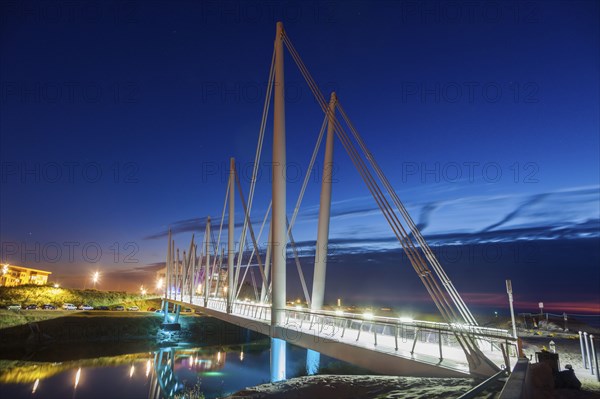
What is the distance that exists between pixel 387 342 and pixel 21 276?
351ft

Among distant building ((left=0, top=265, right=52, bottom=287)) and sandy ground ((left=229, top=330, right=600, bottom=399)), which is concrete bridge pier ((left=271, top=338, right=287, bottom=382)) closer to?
sandy ground ((left=229, top=330, right=600, bottom=399))

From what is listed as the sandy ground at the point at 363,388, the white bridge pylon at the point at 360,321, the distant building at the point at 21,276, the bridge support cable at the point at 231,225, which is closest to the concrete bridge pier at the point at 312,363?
the white bridge pylon at the point at 360,321

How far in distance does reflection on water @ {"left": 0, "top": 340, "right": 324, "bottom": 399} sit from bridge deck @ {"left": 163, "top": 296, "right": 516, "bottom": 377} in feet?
37.4

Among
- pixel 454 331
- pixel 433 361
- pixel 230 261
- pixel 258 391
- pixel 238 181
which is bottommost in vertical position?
pixel 258 391

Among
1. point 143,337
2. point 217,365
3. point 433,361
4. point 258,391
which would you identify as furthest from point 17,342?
point 433,361

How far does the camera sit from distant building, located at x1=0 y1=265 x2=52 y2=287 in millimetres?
85619

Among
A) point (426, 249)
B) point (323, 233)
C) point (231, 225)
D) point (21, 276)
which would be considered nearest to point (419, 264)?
point (426, 249)

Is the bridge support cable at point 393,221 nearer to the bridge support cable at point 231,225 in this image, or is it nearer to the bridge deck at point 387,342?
the bridge deck at point 387,342

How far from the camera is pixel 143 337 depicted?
5388cm

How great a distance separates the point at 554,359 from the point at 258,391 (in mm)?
7557

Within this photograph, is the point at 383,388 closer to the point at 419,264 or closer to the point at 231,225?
the point at 419,264

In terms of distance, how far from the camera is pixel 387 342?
11.7m

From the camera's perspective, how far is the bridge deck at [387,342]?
9070mm

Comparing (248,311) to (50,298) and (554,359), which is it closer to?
(554,359)
